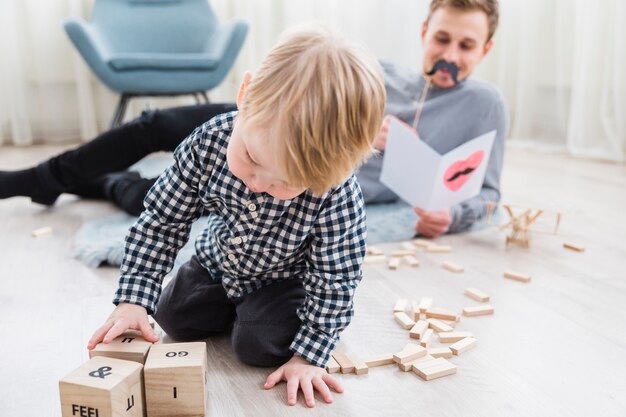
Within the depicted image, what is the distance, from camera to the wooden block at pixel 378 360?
0.98 meters

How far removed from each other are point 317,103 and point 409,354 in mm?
483

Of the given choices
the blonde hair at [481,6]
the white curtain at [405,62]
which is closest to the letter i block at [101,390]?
the blonde hair at [481,6]

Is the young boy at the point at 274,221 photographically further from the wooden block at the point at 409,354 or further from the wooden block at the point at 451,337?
the wooden block at the point at 451,337

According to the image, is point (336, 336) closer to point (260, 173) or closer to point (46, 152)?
point (260, 173)

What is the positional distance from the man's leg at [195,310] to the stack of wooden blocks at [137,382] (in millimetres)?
170

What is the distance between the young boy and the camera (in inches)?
27.7

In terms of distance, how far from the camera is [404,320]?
1.12m

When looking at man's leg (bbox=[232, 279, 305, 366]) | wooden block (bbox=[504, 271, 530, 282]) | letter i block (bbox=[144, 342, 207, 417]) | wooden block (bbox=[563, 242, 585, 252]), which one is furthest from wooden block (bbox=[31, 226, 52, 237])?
wooden block (bbox=[563, 242, 585, 252])

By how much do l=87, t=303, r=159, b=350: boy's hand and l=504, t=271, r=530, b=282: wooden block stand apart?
820 mm

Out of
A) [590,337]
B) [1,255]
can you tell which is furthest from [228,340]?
[1,255]

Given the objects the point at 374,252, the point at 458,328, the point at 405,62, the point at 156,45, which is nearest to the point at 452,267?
the point at 374,252

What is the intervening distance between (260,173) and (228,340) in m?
0.42

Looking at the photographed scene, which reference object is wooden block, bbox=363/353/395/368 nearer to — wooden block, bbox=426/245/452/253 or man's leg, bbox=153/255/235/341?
man's leg, bbox=153/255/235/341

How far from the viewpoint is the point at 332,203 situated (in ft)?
2.95
